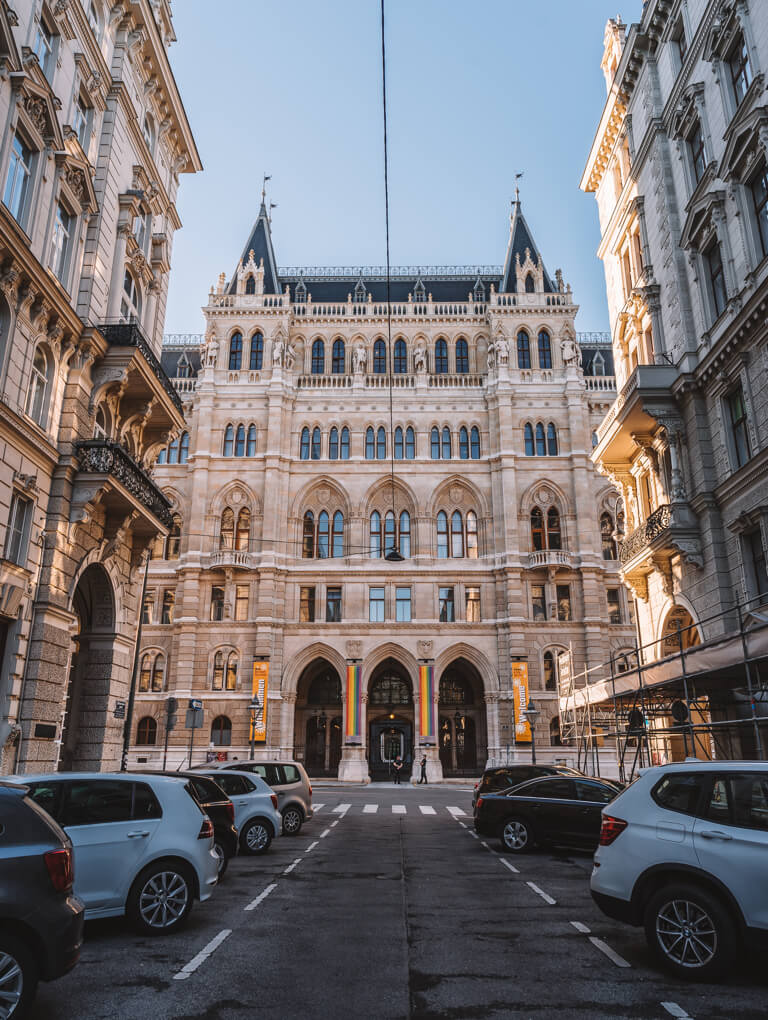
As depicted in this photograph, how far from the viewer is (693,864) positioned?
686cm

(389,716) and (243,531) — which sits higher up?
(243,531)

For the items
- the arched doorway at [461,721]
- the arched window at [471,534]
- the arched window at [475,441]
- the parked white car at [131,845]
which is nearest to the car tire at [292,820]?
the parked white car at [131,845]

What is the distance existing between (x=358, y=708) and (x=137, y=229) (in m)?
28.3

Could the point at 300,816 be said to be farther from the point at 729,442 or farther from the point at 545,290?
the point at 545,290

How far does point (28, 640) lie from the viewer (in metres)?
16.6

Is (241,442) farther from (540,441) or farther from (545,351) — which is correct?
(545,351)

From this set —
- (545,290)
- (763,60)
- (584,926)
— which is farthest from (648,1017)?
(545,290)

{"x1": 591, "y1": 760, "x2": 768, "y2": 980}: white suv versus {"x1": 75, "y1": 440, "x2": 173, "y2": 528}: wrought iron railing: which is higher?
{"x1": 75, "y1": 440, "x2": 173, "y2": 528}: wrought iron railing

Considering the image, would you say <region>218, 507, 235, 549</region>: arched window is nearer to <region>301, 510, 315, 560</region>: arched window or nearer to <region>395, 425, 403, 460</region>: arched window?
<region>301, 510, 315, 560</region>: arched window

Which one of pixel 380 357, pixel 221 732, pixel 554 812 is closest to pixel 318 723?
pixel 221 732

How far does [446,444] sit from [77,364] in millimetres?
31500

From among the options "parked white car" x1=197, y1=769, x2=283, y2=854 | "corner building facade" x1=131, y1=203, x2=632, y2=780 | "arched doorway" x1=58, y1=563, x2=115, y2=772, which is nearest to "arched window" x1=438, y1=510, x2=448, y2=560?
"corner building facade" x1=131, y1=203, x2=632, y2=780

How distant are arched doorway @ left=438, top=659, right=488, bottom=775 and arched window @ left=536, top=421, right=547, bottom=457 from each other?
44.4 feet

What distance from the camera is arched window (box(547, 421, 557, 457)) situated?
4781 cm
